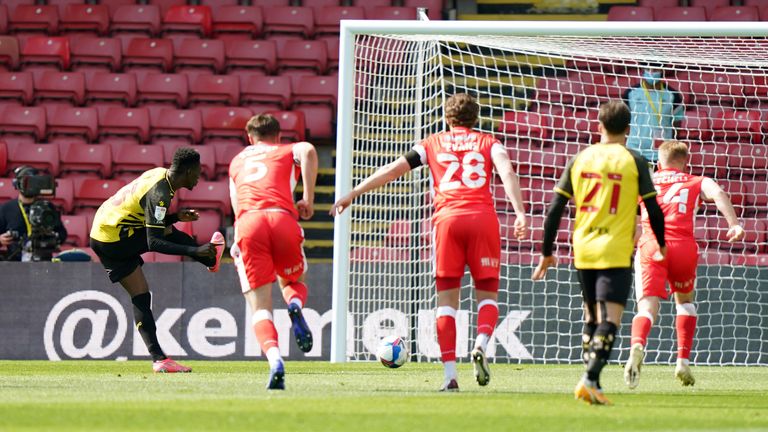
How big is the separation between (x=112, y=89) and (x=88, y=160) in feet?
4.97

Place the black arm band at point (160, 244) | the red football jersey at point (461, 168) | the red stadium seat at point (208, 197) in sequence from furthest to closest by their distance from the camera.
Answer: the red stadium seat at point (208, 197), the black arm band at point (160, 244), the red football jersey at point (461, 168)

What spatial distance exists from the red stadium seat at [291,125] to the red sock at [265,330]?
847 cm

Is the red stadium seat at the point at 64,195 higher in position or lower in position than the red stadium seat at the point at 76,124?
lower

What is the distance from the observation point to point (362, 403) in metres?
6.67

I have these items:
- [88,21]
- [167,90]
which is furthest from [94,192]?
[88,21]

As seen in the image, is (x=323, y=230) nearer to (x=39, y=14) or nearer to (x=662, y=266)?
(x=39, y=14)

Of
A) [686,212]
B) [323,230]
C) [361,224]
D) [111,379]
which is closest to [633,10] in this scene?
[323,230]

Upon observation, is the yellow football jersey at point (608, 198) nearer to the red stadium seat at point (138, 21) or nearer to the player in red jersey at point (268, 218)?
the player in red jersey at point (268, 218)

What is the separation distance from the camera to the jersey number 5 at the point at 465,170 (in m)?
7.82

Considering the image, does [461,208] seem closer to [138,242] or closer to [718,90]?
[138,242]

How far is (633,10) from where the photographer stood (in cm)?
1803

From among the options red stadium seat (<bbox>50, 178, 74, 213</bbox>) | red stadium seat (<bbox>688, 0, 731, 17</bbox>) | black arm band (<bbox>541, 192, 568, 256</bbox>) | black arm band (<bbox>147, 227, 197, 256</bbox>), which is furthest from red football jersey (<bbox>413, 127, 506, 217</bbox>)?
red stadium seat (<bbox>688, 0, 731, 17</bbox>)

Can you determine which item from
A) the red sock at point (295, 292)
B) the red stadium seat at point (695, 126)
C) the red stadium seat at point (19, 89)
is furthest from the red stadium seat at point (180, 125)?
the red sock at point (295, 292)

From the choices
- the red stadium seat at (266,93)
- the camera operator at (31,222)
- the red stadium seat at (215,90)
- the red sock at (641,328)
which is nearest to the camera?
Answer: the red sock at (641,328)
